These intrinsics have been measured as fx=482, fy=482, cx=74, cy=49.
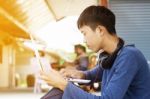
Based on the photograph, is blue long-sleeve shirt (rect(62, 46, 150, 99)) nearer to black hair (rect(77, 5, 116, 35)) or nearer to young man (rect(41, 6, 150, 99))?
young man (rect(41, 6, 150, 99))

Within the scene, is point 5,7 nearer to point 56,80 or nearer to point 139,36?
point 139,36

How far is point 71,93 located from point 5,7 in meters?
13.2

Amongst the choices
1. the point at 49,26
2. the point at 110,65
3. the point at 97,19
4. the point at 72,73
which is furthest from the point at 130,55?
the point at 49,26

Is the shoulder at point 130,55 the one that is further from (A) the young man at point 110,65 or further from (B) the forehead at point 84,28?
(B) the forehead at point 84,28

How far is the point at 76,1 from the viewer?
9.83 metres

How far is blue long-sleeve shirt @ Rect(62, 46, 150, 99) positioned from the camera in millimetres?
2371

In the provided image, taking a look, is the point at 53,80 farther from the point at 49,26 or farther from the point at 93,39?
the point at 49,26

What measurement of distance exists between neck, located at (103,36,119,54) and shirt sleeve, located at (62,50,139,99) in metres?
0.09

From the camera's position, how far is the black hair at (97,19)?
2.50m

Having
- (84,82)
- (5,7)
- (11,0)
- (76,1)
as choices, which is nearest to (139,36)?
(84,82)

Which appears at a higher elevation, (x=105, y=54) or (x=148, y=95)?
(x=105, y=54)

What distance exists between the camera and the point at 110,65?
8.19ft

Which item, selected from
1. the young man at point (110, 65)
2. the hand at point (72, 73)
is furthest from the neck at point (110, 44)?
the hand at point (72, 73)

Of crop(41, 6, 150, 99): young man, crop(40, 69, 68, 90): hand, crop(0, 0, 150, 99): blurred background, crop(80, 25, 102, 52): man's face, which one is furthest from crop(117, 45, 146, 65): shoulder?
crop(0, 0, 150, 99): blurred background
